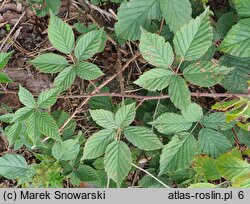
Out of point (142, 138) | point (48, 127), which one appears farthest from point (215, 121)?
point (48, 127)

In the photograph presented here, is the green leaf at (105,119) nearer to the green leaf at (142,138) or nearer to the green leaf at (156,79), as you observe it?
the green leaf at (142,138)

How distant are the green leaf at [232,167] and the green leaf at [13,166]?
0.76 m

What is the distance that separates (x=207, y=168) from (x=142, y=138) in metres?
0.29

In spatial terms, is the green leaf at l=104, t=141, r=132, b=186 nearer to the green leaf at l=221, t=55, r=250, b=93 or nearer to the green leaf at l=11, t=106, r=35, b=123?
the green leaf at l=11, t=106, r=35, b=123

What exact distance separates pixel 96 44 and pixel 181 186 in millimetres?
724

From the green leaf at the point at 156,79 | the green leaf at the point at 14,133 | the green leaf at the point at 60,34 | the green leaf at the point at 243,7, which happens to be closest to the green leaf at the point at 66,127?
the green leaf at the point at 14,133

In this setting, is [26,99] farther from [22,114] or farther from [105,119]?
[105,119]

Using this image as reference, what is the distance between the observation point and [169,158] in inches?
49.5

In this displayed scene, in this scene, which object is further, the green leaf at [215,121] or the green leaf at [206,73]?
the green leaf at [215,121]

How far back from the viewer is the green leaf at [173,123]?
1.28m

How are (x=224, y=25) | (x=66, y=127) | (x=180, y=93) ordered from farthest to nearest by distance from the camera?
(x=66, y=127), (x=224, y=25), (x=180, y=93)

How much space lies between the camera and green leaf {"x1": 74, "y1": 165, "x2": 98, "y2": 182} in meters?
1.42

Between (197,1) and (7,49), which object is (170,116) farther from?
(7,49)

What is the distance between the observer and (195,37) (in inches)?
44.8
